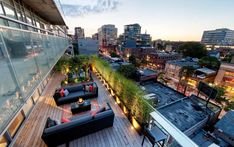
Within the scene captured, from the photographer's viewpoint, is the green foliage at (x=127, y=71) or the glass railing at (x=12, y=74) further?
the green foliage at (x=127, y=71)

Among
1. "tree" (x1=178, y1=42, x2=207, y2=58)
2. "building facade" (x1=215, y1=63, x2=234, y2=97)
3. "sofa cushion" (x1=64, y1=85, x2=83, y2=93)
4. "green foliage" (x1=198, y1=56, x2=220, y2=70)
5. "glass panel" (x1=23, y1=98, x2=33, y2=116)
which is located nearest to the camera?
"glass panel" (x1=23, y1=98, x2=33, y2=116)

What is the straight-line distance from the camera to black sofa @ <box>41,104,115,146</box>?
3.59 meters

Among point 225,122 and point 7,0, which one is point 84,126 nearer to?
point 7,0

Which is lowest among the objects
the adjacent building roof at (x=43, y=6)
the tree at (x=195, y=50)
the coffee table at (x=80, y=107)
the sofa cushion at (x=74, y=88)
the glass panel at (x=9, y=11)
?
the coffee table at (x=80, y=107)

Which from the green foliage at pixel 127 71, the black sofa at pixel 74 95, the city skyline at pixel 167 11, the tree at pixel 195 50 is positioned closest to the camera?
the black sofa at pixel 74 95

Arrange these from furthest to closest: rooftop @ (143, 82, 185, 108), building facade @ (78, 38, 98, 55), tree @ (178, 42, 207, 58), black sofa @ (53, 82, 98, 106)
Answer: tree @ (178, 42, 207, 58) < building facade @ (78, 38, 98, 55) < rooftop @ (143, 82, 185, 108) < black sofa @ (53, 82, 98, 106)

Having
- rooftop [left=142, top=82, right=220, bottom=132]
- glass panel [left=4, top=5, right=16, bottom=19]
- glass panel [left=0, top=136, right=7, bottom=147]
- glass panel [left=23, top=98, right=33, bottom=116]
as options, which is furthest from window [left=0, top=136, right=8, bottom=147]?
rooftop [left=142, top=82, right=220, bottom=132]

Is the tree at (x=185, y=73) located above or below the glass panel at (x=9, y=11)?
below

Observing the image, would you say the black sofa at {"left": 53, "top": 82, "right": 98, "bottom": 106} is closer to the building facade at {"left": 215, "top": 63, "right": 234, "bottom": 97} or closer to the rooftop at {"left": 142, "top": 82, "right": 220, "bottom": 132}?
the rooftop at {"left": 142, "top": 82, "right": 220, "bottom": 132}

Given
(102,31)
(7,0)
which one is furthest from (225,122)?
(102,31)

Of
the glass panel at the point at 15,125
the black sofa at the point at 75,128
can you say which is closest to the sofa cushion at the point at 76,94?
the glass panel at the point at 15,125

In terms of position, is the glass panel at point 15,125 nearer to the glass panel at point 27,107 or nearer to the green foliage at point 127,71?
the glass panel at point 27,107

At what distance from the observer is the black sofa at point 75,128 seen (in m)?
3.59

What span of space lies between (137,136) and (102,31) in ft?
319
